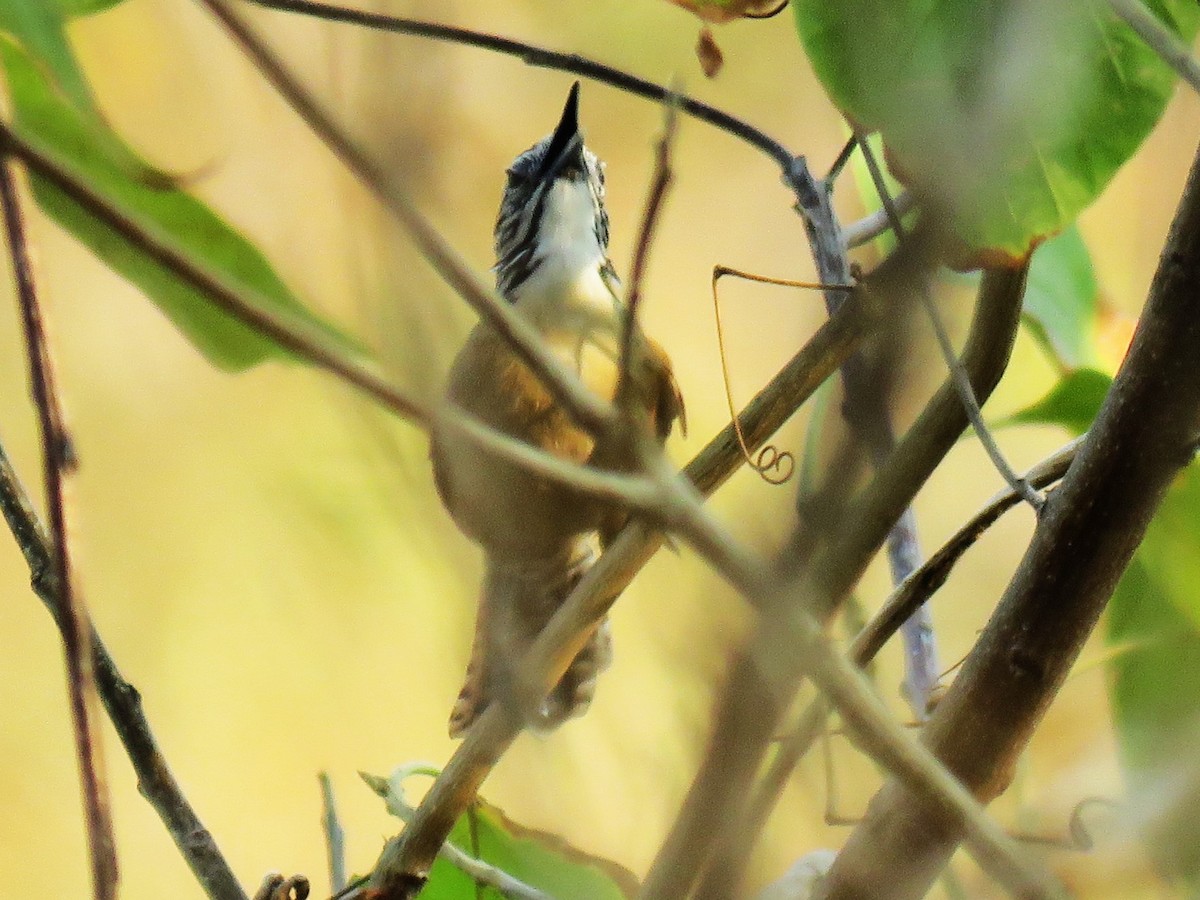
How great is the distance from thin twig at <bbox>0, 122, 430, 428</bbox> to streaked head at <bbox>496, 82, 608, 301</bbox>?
3.03ft

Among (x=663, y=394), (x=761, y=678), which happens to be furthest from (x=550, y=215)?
(x=761, y=678)

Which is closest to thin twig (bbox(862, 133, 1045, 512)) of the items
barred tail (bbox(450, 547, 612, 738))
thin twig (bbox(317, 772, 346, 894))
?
barred tail (bbox(450, 547, 612, 738))

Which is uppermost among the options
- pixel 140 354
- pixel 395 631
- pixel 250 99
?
pixel 140 354

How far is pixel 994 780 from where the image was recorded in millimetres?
519

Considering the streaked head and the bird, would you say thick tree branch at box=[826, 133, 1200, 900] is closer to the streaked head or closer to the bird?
the bird

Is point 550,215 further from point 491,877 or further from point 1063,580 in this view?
point 1063,580

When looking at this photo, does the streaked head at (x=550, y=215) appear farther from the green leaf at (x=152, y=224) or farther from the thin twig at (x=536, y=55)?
the green leaf at (x=152, y=224)

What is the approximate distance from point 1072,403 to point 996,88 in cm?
40

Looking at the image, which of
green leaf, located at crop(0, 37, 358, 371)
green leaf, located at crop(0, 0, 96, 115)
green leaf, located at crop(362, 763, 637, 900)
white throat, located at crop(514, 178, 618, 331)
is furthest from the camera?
white throat, located at crop(514, 178, 618, 331)

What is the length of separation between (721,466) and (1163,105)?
0.26 m

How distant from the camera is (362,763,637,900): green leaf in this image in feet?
2.55

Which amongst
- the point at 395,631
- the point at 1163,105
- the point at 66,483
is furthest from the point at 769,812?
the point at 395,631

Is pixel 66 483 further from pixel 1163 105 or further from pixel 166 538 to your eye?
pixel 166 538

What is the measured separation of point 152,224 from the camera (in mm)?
531
